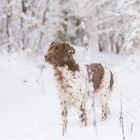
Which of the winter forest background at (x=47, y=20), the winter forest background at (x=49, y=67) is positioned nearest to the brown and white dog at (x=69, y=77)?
the winter forest background at (x=49, y=67)

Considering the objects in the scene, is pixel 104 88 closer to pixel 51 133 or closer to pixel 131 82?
pixel 51 133

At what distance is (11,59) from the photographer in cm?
1388

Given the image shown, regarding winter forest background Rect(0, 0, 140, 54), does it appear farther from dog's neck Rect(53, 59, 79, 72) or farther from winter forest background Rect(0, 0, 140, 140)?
dog's neck Rect(53, 59, 79, 72)

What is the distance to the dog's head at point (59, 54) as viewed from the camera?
6727 mm

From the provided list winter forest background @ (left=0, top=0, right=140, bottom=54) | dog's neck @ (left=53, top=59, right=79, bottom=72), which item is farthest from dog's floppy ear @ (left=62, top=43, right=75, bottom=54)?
winter forest background @ (left=0, top=0, right=140, bottom=54)

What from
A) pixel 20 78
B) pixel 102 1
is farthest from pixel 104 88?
pixel 102 1

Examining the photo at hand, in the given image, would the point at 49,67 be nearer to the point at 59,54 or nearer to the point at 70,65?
the point at 70,65

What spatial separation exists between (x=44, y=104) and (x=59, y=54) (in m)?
3.46

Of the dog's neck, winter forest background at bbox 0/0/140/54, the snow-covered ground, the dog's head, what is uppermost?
winter forest background at bbox 0/0/140/54

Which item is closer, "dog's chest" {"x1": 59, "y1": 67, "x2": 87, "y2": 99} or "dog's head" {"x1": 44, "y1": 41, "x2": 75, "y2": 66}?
"dog's head" {"x1": 44, "y1": 41, "x2": 75, "y2": 66}

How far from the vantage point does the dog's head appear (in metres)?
6.73

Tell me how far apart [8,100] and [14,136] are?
3.67 metres

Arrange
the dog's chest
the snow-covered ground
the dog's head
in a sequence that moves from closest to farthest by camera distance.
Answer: the dog's head < the snow-covered ground < the dog's chest

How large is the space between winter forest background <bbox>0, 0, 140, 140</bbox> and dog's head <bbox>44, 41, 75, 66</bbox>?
0.29 metres
